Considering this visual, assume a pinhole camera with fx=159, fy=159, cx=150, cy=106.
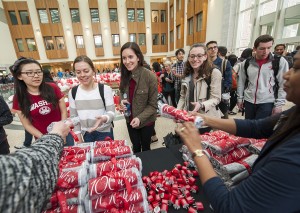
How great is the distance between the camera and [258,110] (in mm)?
2570

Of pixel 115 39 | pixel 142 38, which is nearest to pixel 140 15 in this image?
pixel 142 38

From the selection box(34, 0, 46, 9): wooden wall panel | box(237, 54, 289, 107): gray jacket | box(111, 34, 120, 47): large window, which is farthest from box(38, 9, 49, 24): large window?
box(237, 54, 289, 107): gray jacket

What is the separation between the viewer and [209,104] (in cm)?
178

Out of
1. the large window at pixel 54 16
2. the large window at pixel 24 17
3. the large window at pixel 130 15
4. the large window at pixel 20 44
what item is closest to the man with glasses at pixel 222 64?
the large window at pixel 130 15

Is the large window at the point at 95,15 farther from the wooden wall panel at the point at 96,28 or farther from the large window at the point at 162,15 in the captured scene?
the large window at the point at 162,15

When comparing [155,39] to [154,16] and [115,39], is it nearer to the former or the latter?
[154,16]

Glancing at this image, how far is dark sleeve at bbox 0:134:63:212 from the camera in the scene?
1.47 feet

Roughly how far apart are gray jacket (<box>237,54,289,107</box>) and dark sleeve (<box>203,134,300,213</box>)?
2.30m

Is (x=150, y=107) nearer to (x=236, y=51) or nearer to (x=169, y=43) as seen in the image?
(x=236, y=51)

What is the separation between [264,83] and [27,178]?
2.91 metres

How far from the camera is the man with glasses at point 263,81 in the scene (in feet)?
7.43

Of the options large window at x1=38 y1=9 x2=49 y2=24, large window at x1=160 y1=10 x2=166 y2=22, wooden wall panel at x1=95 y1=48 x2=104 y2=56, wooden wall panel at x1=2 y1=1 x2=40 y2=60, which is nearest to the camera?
wooden wall panel at x1=2 y1=1 x2=40 y2=60

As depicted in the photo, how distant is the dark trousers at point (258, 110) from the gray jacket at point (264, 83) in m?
0.07

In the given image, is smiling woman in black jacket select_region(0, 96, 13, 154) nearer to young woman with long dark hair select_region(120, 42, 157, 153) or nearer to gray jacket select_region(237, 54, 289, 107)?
young woman with long dark hair select_region(120, 42, 157, 153)
